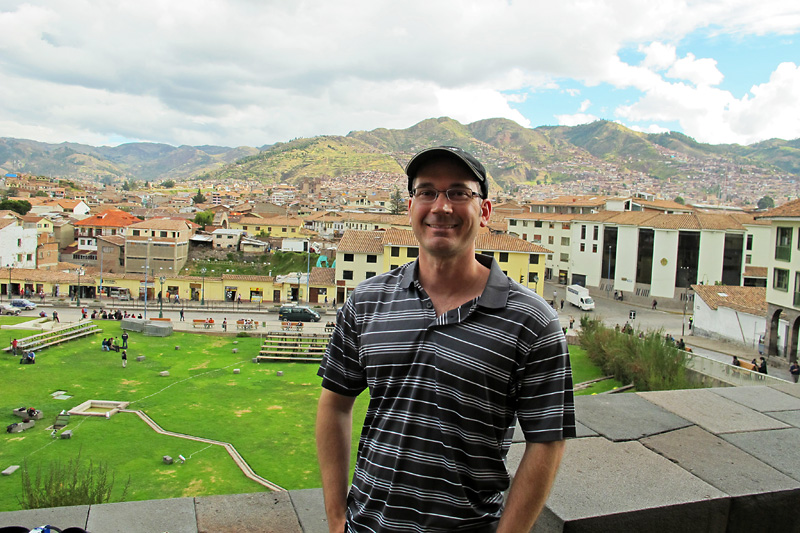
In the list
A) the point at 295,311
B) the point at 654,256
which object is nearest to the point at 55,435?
the point at 295,311

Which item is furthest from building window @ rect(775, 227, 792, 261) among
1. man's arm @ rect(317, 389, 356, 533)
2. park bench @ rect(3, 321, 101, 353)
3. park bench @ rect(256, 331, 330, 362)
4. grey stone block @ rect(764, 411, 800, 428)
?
park bench @ rect(3, 321, 101, 353)

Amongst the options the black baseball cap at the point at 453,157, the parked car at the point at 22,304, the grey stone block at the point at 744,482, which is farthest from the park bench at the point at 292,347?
the black baseball cap at the point at 453,157

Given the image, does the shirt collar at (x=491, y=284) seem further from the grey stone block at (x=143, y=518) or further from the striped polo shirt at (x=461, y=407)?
the grey stone block at (x=143, y=518)

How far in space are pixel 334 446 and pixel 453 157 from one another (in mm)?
1116

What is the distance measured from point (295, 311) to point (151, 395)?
15561 mm

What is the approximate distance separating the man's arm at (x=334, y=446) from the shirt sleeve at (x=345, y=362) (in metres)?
0.05

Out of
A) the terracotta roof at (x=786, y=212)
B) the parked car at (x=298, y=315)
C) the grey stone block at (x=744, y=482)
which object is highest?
the terracotta roof at (x=786, y=212)

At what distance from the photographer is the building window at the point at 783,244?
71.5 feet

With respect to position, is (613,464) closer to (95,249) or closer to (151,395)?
(151,395)

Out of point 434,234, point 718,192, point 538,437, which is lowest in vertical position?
point 538,437

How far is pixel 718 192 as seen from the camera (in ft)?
643

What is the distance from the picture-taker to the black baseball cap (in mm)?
1937

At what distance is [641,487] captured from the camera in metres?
2.13

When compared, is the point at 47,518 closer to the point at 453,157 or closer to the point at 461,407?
the point at 461,407
